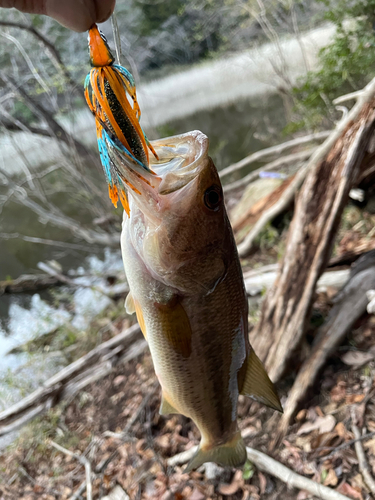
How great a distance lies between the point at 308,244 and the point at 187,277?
2.10 metres

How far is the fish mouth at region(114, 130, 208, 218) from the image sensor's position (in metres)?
0.95

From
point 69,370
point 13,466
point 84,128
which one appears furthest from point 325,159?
point 84,128

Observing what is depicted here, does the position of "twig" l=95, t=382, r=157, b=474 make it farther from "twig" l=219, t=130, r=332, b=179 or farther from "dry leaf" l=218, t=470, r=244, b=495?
"twig" l=219, t=130, r=332, b=179

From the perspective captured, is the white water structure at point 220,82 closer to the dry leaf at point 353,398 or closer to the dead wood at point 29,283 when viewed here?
the dead wood at point 29,283

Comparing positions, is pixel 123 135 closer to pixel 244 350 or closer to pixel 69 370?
pixel 244 350

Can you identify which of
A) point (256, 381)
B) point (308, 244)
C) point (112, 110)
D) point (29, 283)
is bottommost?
point (29, 283)

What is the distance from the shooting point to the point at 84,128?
7707mm

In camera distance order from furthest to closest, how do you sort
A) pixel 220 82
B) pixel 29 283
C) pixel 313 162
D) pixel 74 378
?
pixel 220 82, pixel 29 283, pixel 74 378, pixel 313 162

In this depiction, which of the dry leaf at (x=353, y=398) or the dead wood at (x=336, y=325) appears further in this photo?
the dead wood at (x=336, y=325)

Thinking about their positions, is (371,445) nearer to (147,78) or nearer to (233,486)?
(233,486)

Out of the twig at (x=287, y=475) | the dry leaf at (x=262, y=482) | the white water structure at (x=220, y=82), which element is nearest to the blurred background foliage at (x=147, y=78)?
the white water structure at (x=220, y=82)

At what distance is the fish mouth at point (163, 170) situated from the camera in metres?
0.95

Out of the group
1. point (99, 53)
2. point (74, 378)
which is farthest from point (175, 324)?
point (74, 378)

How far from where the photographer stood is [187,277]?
45.2 inches
